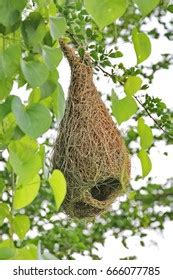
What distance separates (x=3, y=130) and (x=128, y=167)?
54cm

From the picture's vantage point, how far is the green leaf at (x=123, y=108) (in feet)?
2.43

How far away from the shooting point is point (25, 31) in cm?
74

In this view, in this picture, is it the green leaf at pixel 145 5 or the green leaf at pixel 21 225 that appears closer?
the green leaf at pixel 145 5

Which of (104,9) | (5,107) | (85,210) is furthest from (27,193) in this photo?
(85,210)

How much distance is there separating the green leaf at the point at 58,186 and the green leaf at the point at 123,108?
0.09 metres

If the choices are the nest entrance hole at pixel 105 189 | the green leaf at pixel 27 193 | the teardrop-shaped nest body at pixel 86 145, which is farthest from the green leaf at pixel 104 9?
the nest entrance hole at pixel 105 189

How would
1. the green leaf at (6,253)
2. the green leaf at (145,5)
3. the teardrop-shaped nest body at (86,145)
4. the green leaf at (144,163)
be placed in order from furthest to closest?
the teardrop-shaped nest body at (86,145)
the green leaf at (144,163)
the green leaf at (6,253)
the green leaf at (145,5)

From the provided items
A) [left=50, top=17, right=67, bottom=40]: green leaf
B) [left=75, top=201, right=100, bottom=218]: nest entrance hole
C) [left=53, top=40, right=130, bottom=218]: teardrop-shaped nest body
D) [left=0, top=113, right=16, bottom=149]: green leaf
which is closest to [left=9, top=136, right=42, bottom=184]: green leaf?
[left=0, top=113, right=16, bottom=149]: green leaf

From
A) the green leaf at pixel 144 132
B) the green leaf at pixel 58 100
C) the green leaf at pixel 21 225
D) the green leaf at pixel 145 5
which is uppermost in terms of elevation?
the green leaf at pixel 145 5

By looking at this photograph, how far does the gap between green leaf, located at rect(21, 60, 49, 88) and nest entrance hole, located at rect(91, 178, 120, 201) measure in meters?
0.61

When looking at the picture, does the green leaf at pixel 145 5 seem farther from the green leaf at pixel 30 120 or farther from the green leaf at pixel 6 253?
the green leaf at pixel 6 253

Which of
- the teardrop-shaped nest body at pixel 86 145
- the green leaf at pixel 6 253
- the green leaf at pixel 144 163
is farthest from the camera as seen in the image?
the teardrop-shaped nest body at pixel 86 145

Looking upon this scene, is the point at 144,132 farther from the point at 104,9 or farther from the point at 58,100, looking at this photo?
the point at 104,9

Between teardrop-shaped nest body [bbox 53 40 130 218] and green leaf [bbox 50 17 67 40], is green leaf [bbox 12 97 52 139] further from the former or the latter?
teardrop-shaped nest body [bbox 53 40 130 218]
